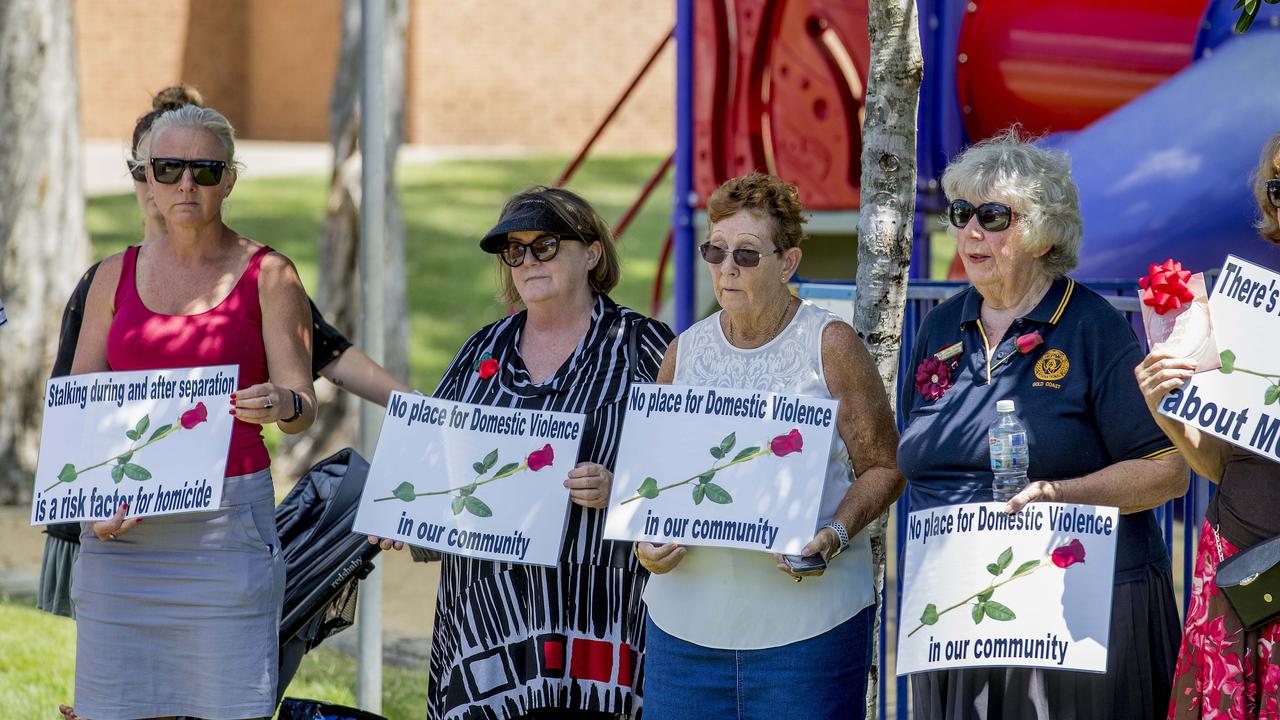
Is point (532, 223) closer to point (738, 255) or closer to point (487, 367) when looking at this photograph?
point (487, 367)

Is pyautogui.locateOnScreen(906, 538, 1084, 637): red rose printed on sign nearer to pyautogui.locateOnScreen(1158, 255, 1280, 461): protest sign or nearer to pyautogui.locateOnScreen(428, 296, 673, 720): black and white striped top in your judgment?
pyautogui.locateOnScreen(1158, 255, 1280, 461): protest sign

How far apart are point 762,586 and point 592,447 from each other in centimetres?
63

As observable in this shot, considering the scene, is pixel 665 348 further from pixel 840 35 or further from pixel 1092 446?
pixel 840 35

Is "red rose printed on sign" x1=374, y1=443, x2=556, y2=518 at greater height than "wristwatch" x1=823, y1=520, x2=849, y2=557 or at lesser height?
greater

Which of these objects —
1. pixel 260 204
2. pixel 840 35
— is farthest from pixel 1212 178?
pixel 260 204

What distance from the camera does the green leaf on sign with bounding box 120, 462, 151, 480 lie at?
12.6ft

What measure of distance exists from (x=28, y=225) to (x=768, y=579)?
8.01 m

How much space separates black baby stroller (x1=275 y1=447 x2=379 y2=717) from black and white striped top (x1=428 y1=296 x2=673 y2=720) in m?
0.50

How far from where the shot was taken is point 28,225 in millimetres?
9961

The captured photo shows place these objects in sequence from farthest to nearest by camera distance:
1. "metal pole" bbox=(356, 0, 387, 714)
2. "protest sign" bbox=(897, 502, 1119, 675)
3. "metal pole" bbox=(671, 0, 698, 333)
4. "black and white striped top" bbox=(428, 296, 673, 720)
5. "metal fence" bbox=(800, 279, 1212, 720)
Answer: "metal pole" bbox=(671, 0, 698, 333)
"metal pole" bbox=(356, 0, 387, 714)
"metal fence" bbox=(800, 279, 1212, 720)
"black and white striped top" bbox=(428, 296, 673, 720)
"protest sign" bbox=(897, 502, 1119, 675)

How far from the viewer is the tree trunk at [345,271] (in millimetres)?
10602

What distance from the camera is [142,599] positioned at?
3.90 metres

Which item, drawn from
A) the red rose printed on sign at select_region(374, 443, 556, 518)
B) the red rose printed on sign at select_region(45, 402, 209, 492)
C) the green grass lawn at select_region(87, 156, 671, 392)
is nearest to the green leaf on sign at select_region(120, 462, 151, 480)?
the red rose printed on sign at select_region(45, 402, 209, 492)

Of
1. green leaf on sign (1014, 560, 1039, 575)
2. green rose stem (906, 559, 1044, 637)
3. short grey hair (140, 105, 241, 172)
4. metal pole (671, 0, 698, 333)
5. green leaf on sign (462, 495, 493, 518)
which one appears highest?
metal pole (671, 0, 698, 333)
